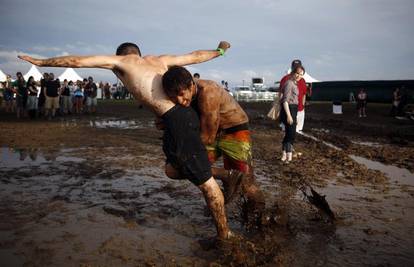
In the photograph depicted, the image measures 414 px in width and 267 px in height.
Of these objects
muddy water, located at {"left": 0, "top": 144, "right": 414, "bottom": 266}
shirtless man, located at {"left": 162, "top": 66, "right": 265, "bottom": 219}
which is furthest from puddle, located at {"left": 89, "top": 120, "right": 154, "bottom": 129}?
shirtless man, located at {"left": 162, "top": 66, "right": 265, "bottom": 219}

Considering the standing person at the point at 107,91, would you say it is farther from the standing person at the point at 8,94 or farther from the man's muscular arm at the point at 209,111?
the man's muscular arm at the point at 209,111

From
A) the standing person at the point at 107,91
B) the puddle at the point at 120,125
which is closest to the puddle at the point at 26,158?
the puddle at the point at 120,125

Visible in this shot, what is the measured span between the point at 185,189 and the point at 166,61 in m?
2.27

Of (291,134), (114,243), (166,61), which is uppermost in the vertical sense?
(166,61)

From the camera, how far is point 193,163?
322cm

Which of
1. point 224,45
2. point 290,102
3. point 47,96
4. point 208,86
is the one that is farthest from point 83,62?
point 47,96

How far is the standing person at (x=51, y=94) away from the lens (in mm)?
15835

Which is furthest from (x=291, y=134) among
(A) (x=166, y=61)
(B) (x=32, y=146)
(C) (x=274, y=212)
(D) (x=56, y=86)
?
(D) (x=56, y=86)

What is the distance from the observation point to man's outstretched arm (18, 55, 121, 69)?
3.20 m

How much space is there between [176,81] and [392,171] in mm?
5464

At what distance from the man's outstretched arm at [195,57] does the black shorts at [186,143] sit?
65cm

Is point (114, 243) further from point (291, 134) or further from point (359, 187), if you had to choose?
point (291, 134)

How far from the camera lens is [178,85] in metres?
3.10

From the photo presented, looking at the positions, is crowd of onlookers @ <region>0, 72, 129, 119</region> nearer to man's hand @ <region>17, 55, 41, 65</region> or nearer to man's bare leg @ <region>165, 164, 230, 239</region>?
man's hand @ <region>17, 55, 41, 65</region>
